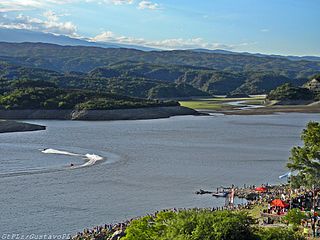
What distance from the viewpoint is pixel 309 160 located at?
34438mm

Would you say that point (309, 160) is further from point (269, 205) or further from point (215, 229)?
point (215, 229)

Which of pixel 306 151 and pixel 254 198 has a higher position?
pixel 306 151

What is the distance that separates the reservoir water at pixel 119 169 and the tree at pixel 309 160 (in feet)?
22.5

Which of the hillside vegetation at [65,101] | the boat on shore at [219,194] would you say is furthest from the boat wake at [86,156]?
the hillside vegetation at [65,101]

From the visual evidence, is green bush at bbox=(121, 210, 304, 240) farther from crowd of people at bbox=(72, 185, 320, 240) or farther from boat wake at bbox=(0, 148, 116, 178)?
boat wake at bbox=(0, 148, 116, 178)

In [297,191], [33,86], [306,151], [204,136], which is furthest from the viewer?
[33,86]

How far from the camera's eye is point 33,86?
138125 mm

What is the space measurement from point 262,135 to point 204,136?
26.9 feet

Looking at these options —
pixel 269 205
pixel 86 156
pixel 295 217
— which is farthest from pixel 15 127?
pixel 295 217

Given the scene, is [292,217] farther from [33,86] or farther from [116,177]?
[33,86]

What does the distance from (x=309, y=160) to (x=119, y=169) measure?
21165 millimetres

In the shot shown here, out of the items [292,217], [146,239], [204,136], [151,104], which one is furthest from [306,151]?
[151,104]

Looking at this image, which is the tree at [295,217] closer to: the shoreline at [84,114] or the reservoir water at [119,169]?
the reservoir water at [119,169]

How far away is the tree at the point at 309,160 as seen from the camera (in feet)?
110
